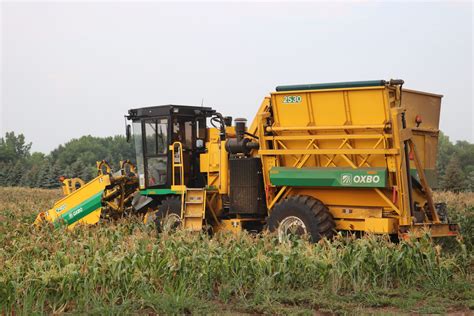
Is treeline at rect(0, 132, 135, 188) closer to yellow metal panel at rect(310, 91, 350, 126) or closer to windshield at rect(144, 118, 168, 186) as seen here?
windshield at rect(144, 118, 168, 186)

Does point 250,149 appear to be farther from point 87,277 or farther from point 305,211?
point 87,277

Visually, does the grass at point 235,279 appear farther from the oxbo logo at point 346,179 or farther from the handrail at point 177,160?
the handrail at point 177,160

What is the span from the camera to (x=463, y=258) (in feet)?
33.3

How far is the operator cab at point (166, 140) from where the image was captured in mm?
14836

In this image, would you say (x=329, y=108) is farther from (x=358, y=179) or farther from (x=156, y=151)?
(x=156, y=151)

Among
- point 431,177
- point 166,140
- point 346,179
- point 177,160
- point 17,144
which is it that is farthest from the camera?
point 17,144

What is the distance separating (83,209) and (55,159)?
7075 cm

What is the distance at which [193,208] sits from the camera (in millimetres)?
13992

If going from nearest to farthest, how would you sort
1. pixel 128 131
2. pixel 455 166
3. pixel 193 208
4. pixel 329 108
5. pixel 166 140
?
pixel 329 108 → pixel 193 208 → pixel 166 140 → pixel 128 131 → pixel 455 166

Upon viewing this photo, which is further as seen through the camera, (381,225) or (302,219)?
(302,219)

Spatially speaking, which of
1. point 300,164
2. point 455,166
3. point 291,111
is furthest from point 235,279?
point 455,166

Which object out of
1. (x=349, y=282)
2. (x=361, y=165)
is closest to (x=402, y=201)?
(x=361, y=165)

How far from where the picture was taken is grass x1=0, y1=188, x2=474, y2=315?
7.77 m

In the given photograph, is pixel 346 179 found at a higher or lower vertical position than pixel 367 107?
lower
